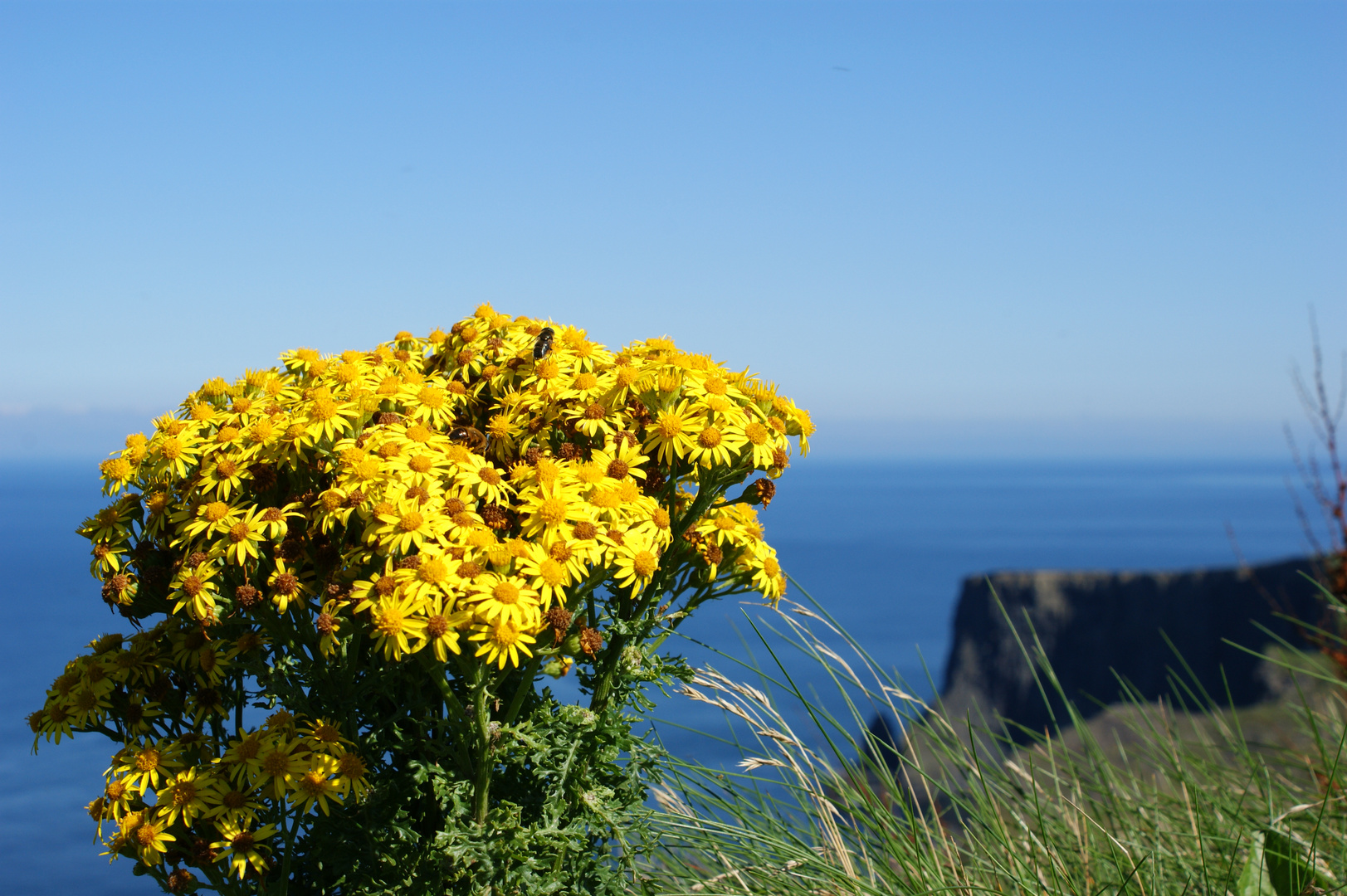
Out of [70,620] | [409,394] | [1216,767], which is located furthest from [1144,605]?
[70,620]

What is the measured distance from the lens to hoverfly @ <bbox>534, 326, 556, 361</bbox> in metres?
2.87

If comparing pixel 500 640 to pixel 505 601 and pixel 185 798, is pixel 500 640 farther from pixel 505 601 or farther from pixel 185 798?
pixel 185 798

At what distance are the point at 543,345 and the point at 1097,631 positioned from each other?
63.3 meters

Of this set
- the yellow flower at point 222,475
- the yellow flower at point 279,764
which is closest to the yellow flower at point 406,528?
the yellow flower at point 222,475

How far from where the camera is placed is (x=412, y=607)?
215 cm

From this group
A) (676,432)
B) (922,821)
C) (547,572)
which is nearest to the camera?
(547,572)

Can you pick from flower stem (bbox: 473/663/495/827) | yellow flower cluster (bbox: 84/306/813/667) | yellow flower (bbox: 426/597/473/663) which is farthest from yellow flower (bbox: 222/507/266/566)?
flower stem (bbox: 473/663/495/827)

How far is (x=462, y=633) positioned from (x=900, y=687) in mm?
2107

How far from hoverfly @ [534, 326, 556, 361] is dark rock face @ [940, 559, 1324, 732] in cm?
5384

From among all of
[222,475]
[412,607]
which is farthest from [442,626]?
[222,475]

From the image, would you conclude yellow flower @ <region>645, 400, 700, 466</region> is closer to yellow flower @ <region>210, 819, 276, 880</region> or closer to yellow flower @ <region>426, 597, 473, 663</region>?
yellow flower @ <region>426, 597, 473, 663</region>

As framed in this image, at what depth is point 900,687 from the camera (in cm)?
366

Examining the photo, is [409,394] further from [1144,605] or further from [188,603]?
[1144,605]

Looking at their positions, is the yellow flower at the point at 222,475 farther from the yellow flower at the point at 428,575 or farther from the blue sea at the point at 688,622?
the yellow flower at the point at 428,575
